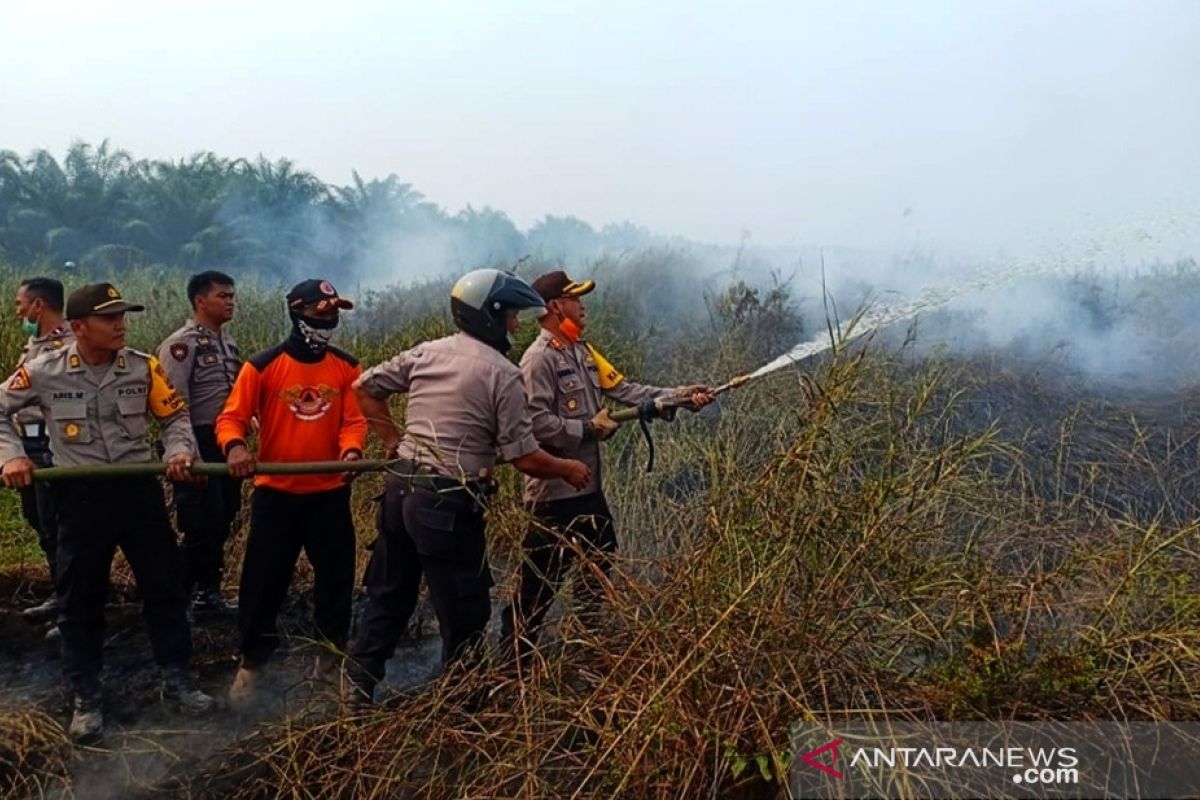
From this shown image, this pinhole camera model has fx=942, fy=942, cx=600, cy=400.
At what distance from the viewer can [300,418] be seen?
417 cm

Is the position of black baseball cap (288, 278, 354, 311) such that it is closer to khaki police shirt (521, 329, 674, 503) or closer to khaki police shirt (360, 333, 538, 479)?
khaki police shirt (360, 333, 538, 479)

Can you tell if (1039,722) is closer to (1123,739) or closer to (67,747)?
(1123,739)

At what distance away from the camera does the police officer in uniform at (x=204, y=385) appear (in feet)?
16.3

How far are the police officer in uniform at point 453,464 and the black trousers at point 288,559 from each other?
510mm

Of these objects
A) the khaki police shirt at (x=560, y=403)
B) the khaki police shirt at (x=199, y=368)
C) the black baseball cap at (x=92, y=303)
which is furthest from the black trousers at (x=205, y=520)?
the khaki police shirt at (x=560, y=403)

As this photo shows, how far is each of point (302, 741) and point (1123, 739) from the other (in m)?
2.56

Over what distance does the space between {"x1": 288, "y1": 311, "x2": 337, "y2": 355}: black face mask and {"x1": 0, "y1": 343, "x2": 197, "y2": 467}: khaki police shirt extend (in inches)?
24.7

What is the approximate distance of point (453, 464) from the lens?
3553 millimetres

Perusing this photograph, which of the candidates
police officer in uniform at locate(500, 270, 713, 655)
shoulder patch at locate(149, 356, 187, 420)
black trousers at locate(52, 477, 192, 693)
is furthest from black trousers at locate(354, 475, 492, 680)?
shoulder patch at locate(149, 356, 187, 420)

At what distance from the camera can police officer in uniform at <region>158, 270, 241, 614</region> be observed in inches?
195

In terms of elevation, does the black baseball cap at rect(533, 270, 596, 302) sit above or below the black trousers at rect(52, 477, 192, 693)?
above

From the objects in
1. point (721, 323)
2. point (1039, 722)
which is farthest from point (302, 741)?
point (721, 323)

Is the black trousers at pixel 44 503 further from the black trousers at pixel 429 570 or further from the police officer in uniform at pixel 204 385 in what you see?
the black trousers at pixel 429 570

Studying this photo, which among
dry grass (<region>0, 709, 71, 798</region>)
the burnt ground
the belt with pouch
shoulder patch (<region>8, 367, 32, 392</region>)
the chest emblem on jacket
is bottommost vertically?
the burnt ground
